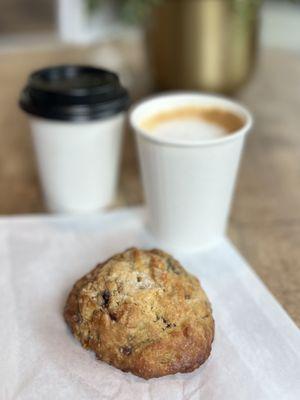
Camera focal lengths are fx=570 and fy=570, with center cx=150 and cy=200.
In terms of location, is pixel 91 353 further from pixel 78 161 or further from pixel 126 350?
pixel 78 161

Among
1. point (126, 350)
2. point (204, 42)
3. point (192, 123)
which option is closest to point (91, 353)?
point (126, 350)

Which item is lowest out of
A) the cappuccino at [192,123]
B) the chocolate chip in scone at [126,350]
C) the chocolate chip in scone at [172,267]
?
the chocolate chip in scone at [126,350]

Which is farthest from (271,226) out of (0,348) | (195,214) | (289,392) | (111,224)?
(0,348)

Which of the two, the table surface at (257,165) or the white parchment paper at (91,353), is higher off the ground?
the white parchment paper at (91,353)

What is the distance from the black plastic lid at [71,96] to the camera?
851 mm

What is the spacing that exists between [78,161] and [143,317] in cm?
36

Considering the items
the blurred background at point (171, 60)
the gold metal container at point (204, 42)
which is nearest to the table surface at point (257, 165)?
the blurred background at point (171, 60)

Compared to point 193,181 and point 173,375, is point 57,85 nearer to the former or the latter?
point 193,181

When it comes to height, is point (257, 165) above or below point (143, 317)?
below

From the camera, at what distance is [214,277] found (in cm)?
76

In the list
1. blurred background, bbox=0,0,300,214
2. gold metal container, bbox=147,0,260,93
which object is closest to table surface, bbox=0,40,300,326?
blurred background, bbox=0,0,300,214

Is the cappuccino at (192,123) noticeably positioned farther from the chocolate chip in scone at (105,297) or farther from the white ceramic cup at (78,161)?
the chocolate chip in scone at (105,297)

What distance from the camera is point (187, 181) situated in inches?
31.4

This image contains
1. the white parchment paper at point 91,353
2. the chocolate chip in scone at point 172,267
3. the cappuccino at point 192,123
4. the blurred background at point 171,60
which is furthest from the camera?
the blurred background at point 171,60
